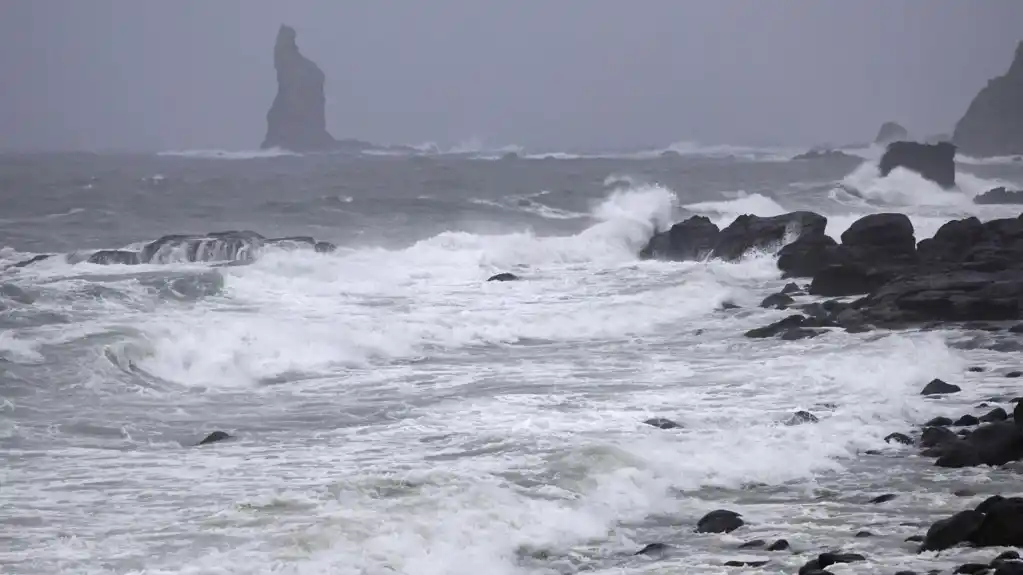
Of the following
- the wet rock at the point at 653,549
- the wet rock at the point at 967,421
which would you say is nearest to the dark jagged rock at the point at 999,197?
the wet rock at the point at 967,421

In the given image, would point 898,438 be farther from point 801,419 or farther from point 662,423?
point 662,423

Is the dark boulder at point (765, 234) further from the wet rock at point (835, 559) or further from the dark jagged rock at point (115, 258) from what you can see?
the wet rock at point (835, 559)

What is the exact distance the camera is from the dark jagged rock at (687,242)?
29.3 metres

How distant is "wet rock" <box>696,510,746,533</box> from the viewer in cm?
910

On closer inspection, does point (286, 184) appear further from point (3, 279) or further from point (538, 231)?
point (3, 279)

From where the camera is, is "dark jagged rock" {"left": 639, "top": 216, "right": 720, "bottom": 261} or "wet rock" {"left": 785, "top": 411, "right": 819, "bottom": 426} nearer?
"wet rock" {"left": 785, "top": 411, "right": 819, "bottom": 426}

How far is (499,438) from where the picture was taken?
39.3 feet

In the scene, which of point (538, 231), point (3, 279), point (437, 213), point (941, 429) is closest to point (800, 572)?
point (941, 429)

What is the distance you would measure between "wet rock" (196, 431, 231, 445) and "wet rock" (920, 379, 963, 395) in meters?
8.29

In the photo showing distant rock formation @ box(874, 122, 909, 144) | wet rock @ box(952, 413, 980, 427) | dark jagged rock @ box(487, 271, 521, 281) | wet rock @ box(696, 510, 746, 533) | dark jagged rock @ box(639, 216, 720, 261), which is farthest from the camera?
distant rock formation @ box(874, 122, 909, 144)

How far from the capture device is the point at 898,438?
38.6 ft

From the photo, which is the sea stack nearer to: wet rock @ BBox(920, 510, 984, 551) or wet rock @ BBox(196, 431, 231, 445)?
wet rock @ BBox(196, 431, 231, 445)

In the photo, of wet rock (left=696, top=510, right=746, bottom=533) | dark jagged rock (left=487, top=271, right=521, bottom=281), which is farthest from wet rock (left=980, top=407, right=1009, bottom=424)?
dark jagged rock (left=487, top=271, right=521, bottom=281)

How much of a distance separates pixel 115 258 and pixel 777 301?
15971 millimetres
